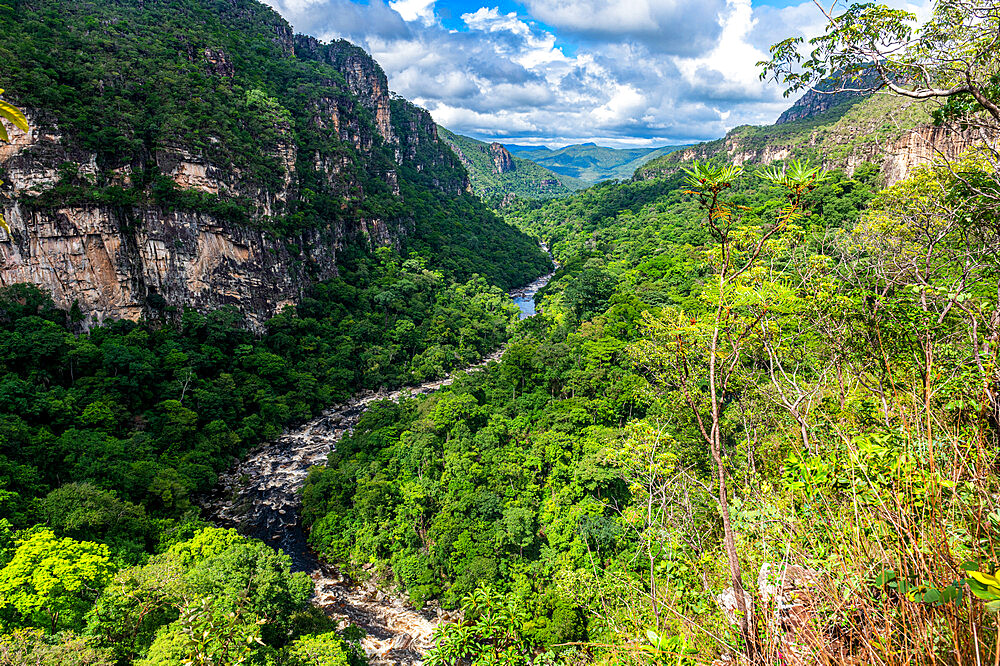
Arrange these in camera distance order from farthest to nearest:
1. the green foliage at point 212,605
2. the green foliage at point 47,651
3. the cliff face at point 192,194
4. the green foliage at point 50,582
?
the cliff face at point 192,194 < the green foliage at point 50,582 < the green foliage at point 212,605 < the green foliage at point 47,651

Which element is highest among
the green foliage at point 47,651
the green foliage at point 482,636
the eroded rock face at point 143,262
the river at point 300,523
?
the eroded rock face at point 143,262

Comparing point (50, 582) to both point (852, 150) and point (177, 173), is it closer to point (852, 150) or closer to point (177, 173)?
point (177, 173)

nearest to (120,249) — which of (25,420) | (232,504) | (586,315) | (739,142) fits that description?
(25,420)

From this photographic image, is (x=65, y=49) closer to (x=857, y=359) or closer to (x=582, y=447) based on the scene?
(x=582, y=447)

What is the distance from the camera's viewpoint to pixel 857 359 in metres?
7.17

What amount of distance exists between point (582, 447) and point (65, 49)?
44840 millimetres

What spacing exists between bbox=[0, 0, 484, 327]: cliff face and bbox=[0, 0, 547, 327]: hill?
10cm

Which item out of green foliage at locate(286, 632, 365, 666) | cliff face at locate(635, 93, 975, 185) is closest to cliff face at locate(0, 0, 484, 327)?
green foliage at locate(286, 632, 365, 666)

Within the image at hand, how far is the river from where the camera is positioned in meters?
17.8

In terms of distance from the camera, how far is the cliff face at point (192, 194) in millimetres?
28656

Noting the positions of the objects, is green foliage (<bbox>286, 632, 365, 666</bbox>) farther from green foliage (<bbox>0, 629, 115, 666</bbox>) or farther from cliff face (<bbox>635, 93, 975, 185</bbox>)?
cliff face (<bbox>635, 93, 975, 185</bbox>)

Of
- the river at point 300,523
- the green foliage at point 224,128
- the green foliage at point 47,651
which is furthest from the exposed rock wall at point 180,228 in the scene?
the green foliage at point 47,651

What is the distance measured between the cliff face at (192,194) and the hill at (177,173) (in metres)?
0.10

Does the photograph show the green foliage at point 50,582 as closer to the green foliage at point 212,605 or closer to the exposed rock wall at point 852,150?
the green foliage at point 212,605
